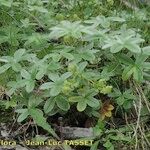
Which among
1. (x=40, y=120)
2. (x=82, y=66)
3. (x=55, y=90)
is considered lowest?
(x=40, y=120)

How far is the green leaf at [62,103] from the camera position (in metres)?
1.92

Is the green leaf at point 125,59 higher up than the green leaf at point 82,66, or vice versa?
the green leaf at point 125,59

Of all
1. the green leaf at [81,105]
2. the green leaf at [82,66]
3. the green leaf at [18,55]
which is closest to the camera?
the green leaf at [81,105]

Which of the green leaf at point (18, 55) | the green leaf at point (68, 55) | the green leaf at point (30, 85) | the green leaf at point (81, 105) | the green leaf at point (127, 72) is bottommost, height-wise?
the green leaf at point (81, 105)

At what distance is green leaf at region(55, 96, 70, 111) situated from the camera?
1.92 meters

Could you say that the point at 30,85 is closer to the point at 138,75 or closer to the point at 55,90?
the point at 55,90

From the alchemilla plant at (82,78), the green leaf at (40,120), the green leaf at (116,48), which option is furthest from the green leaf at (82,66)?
the green leaf at (40,120)

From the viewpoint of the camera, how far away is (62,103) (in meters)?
1.93

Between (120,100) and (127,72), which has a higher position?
(127,72)

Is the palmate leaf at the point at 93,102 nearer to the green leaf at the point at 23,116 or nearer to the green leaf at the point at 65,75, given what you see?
the green leaf at the point at 65,75

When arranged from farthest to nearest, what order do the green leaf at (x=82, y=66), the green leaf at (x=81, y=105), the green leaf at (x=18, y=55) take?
the green leaf at (x=18, y=55) < the green leaf at (x=82, y=66) < the green leaf at (x=81, y=105)

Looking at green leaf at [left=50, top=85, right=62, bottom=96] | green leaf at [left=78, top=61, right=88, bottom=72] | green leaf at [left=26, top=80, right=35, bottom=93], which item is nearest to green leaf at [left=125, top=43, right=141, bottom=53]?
green leaf at [left=78, top=61, right=88, bottom=72]

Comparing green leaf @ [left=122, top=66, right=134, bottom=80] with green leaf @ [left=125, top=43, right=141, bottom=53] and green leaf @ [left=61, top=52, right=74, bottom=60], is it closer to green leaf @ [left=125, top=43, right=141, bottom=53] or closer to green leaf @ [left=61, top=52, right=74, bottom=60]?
green leaf @ [left=125, top=43, right=141, bottom=53]

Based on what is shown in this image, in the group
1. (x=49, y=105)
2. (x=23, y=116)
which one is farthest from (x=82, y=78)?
(x=23, y=116)
